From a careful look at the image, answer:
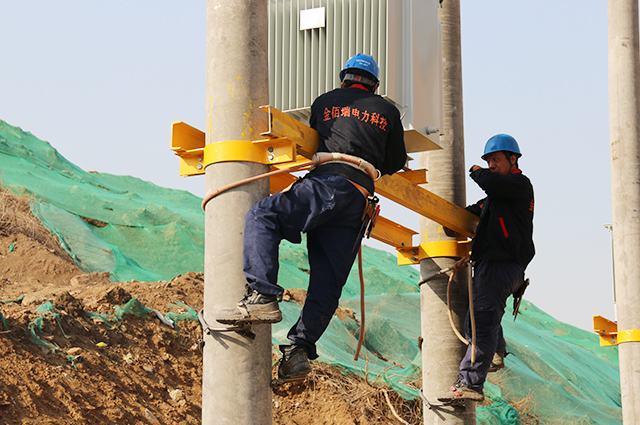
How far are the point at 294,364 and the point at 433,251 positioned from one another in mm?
3534

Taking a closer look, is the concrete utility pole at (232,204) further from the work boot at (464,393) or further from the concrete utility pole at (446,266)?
the concrete utility pole at (446,266)

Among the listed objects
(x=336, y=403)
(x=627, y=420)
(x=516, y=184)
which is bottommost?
(x=627, y=420)

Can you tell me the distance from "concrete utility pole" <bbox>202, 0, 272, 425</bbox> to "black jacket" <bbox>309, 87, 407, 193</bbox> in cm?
46

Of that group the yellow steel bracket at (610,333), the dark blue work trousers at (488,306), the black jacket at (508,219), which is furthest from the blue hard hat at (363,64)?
the yellow steel bracket at (610,333)

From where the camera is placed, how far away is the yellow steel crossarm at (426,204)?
5.61 meters

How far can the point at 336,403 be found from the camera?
27.8ft

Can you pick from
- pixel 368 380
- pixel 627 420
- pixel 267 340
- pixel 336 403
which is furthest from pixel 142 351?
pixel 627 420

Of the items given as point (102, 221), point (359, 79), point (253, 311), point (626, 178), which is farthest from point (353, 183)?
point (102, 221)

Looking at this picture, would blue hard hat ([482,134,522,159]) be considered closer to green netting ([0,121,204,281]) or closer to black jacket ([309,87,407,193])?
A: black jacket ([309,87,407,193])

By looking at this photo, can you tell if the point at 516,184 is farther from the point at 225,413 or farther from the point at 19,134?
the point at 19,134

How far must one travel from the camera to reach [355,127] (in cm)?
429

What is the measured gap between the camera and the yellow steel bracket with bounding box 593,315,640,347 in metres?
10.1

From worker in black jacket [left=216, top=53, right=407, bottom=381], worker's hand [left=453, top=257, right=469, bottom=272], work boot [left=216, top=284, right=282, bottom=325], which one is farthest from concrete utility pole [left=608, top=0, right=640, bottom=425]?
work boot [left=216, top=284, right=282, bottom=325]

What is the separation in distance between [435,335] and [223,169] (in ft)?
12.7
